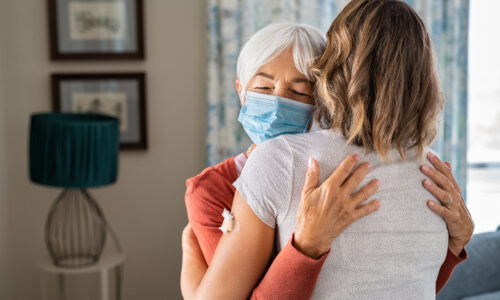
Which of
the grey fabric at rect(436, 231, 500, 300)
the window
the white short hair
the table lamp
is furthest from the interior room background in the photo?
the white short hair

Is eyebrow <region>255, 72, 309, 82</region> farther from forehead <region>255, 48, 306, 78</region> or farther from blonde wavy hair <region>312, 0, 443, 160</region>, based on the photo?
blonde wavy hair <region>312, 0, 443, 160</region>

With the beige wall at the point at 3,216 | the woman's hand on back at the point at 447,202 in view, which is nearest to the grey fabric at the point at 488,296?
the woman's hand on back at the point at 447,202

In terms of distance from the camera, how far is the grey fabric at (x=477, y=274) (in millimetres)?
2154

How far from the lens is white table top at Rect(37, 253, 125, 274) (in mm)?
2355

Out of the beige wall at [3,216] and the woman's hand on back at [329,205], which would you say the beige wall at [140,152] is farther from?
the woman's hand on back at [329,205]

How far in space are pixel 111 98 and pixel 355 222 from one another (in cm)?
223

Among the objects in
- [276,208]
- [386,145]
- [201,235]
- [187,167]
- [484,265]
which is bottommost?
[484,265]

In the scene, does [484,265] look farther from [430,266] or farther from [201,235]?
[201,235]

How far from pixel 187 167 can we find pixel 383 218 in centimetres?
212

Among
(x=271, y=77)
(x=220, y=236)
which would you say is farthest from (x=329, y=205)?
(x=271, y=77)

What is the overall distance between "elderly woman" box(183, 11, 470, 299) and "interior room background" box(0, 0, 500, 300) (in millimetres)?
1914

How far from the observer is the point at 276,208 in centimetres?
84

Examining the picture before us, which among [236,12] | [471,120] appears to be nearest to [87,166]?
[236,12]

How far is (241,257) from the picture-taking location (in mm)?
853
